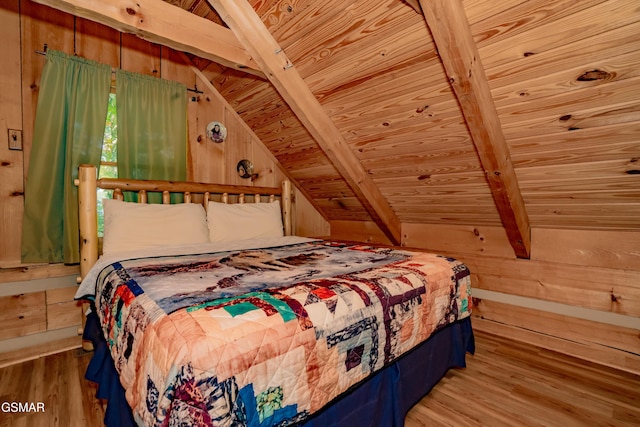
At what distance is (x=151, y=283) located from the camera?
128cm

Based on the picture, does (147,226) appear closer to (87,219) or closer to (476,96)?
(87,219)

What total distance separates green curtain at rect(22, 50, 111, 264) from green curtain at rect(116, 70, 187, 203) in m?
0.17

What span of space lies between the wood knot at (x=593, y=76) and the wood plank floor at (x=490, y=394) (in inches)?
60.5

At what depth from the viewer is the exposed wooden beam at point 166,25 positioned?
1598 mm

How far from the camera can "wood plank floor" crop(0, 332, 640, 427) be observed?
1.45 meters

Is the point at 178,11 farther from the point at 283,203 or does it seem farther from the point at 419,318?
the point at 419,318

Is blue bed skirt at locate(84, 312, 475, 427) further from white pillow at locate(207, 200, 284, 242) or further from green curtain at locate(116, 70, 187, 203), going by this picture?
green curtain at locate(116, 70, 187, 203)

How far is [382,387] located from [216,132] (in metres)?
2.51

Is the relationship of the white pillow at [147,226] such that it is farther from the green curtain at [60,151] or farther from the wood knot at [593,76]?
the wood knot at [593,76]

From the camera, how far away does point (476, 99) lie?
1.58m

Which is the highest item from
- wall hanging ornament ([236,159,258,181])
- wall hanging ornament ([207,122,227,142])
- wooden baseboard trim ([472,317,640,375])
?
wall hanging ornament ([207,122,227,142])

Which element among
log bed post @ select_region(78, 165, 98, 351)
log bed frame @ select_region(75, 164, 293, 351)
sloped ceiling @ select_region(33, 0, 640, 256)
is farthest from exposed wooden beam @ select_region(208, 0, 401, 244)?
log bed post @ select_region(78, 165, 98, 351)

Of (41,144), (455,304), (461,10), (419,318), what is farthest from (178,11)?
(455,304)

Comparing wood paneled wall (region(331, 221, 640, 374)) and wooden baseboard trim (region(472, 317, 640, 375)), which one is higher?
wood paneled wall (region(331, 221, 640, 374))
